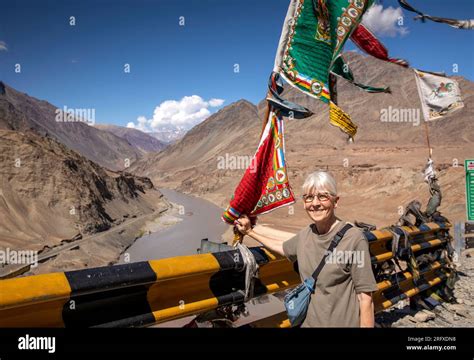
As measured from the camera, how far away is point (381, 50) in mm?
3479

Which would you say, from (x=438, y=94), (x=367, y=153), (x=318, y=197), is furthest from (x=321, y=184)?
(x=367, y=153)

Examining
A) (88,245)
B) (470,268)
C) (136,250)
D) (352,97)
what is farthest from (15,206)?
(352,97)

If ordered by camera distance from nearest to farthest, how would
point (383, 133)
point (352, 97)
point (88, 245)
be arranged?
point (88, 245), point (383, 133), point (352, 97)

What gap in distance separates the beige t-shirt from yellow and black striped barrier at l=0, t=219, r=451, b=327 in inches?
23.7

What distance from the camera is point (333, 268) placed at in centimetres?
219

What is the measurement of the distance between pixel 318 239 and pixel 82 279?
51.8 inches

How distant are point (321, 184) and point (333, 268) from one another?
47 cm

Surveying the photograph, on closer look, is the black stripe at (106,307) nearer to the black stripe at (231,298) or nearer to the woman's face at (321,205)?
the black stripe at (231,298)

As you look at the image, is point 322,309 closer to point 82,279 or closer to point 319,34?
point 82,279

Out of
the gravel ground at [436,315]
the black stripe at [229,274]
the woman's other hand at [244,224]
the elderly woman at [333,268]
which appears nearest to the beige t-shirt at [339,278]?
the elderly woman at [333,268]

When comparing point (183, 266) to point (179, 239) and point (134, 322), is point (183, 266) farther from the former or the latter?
point (179, 239)

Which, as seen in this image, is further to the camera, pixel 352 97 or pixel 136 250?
pixel 352 97

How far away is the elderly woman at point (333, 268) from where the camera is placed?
213 cm

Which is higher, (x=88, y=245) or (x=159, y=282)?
(x=159, y=282)
